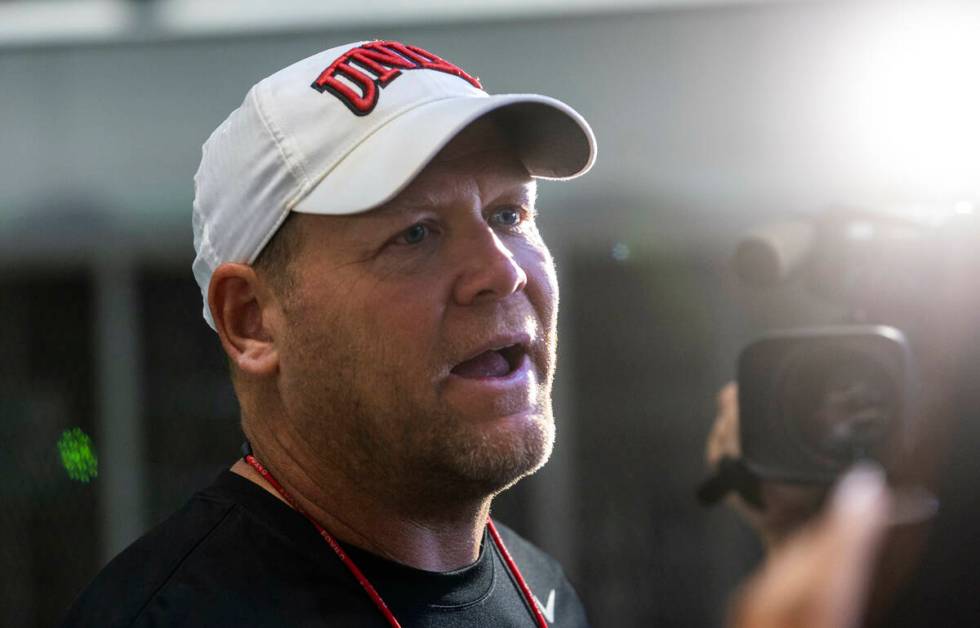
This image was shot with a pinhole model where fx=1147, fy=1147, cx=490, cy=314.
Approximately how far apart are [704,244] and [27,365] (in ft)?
4.64

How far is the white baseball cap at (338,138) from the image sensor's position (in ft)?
4.03

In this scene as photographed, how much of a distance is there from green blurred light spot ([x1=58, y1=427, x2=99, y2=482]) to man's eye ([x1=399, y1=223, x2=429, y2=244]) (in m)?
1.28

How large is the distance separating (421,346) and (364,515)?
222 millimetres

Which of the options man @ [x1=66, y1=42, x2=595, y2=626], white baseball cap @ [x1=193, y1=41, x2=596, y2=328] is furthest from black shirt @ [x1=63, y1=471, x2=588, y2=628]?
white baseball cap @ [x1=193, y1=41, x2=596, y2=328]

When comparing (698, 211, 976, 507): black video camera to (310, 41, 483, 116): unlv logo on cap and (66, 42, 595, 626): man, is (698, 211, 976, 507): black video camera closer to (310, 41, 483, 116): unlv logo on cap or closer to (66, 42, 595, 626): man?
(66, 42, 595, 626): man

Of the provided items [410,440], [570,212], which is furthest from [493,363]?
[570,212]

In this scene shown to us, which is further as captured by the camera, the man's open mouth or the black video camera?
the black video camera

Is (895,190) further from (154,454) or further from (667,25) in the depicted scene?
(154,454)

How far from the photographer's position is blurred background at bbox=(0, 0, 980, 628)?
2.29 meters

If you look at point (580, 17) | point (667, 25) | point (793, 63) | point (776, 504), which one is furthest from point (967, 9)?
point (776, 504)

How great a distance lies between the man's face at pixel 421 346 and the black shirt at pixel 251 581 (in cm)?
10

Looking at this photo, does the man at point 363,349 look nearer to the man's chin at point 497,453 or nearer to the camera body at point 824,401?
the man's chin at point 497,453

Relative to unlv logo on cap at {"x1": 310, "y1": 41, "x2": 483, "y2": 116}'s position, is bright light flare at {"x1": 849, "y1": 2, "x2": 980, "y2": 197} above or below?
below

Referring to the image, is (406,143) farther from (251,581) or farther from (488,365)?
(251,581)
